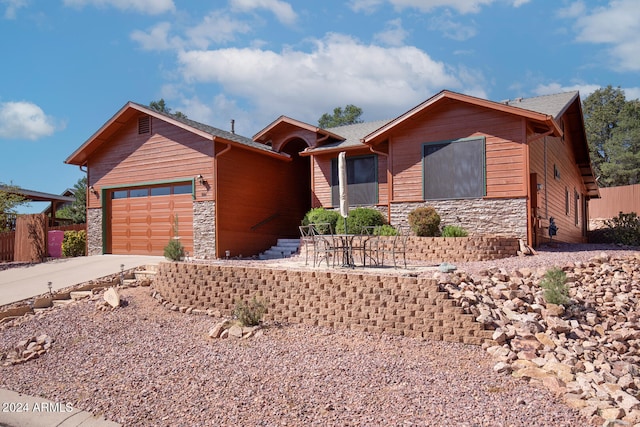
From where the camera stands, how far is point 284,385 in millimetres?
4688

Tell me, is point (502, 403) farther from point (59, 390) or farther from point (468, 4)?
point (468, 4)

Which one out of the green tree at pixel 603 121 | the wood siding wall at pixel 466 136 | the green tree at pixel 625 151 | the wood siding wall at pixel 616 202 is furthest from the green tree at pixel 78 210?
Answer: the green tree at pixel 603 121

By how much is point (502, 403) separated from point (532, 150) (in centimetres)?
886

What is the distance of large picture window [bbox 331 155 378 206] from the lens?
13.2 m

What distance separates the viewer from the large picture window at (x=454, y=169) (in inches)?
428

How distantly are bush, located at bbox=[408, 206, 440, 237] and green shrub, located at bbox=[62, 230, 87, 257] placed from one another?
11557 mm

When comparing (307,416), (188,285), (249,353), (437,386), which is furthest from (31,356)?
(437,386)

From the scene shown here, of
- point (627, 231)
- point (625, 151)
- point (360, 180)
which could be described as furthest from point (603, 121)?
point (360, 180)

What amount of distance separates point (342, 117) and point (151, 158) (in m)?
26.9

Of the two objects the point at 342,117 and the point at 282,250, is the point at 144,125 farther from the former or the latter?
the point at 342,117

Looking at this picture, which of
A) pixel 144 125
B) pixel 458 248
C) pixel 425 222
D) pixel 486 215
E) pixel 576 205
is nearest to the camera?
pixel 458 248

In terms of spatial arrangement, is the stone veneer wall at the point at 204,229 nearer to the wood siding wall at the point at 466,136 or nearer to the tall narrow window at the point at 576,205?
the wood siding wall at the point at 466,136

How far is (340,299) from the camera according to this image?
21.2 ft

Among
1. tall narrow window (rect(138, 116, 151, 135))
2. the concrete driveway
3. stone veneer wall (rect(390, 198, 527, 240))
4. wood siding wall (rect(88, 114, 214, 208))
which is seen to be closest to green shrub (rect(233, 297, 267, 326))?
the concrete driveway
